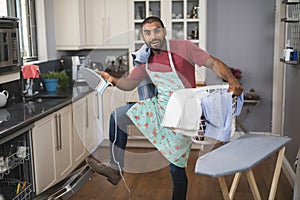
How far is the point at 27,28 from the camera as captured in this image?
4.08m

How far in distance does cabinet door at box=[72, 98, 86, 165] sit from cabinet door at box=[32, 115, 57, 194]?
0.21m

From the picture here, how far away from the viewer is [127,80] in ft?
6.73

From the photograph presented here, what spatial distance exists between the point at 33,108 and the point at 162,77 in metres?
1.54

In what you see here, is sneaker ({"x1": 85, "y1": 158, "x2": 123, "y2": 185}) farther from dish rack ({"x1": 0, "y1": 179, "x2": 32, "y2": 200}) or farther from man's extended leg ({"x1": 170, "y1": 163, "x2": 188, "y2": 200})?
dish rack ({"x1": 0, "y1": 179, "x2": 32, "y2": 200})

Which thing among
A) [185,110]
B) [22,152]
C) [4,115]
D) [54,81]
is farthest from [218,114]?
[54,81]

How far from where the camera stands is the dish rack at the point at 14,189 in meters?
2.63

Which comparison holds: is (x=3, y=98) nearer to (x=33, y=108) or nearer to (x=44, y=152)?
(x=33, y=108)

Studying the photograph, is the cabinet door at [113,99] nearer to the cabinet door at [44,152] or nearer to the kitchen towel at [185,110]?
the kitchen towel at [185,110]

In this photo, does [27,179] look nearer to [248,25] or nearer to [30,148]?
[30,148]

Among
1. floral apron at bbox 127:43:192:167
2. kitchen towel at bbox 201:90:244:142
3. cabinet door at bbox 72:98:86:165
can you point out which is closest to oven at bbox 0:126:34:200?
cabinet door at bbox 72:98:86:165

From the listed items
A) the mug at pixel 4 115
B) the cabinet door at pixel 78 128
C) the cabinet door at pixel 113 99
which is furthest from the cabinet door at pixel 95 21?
the cabinet door at pixel 113 99

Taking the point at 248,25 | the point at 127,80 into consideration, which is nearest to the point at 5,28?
the point at 127,80

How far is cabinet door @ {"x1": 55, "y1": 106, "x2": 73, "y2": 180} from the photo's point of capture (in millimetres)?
3290

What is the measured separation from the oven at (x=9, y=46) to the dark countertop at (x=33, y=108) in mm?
320
